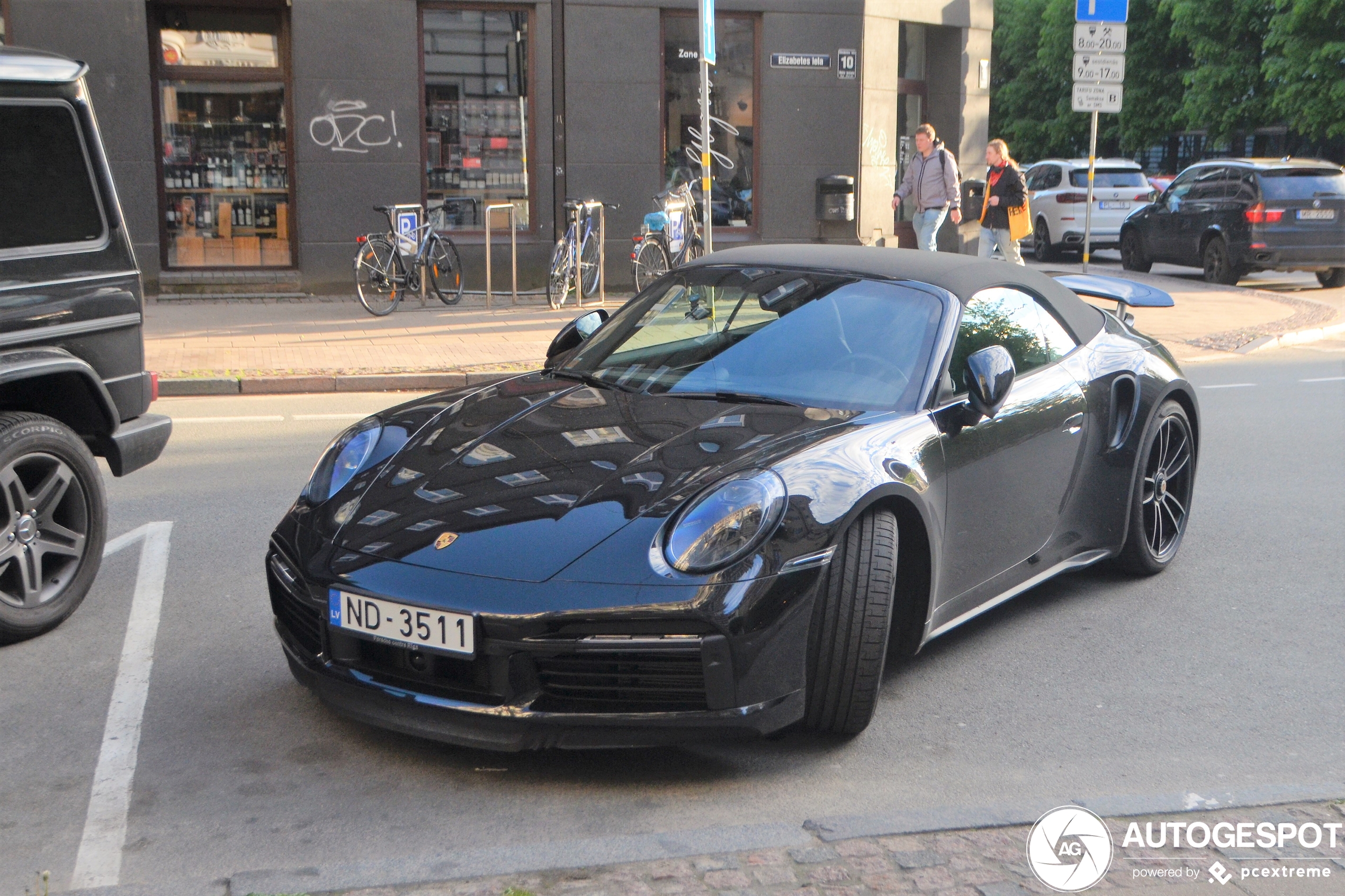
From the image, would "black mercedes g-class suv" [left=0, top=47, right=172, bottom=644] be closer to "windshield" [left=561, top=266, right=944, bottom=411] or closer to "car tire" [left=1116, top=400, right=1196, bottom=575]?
"windshield" [left=561, top=266, right=944, bottom=411]

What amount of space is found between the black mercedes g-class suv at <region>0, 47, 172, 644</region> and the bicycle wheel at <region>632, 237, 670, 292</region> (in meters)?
Answer: 10.6

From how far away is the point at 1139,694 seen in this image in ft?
15.1

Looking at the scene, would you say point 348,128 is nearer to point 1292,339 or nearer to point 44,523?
point 1292,339

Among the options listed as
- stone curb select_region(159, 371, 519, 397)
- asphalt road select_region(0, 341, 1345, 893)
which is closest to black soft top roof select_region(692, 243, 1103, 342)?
asphalt road select_region(0, 341, 1345, 893)

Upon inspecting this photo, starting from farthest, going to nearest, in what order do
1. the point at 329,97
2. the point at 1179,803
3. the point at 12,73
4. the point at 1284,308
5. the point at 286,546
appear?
the point at 1284,308 < the point at 329,97 < the point at 12,73 < the point at 286,546 < the point at 1179,803

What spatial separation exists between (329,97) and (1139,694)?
13.6m

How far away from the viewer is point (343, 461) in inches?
178

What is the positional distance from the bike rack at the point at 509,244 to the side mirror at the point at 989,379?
36.4 feet

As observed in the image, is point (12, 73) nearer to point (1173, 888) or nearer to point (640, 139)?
point (1173, 888)

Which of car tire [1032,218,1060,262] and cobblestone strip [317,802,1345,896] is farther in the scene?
car tire [1032,218,1060,262]

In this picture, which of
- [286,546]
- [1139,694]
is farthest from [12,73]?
[1139,694]

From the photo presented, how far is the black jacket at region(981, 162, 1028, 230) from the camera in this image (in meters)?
15.9

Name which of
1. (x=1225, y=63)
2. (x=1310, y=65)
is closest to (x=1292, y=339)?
(x=1310, y=65)

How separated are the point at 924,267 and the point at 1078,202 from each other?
2120 centimetres
